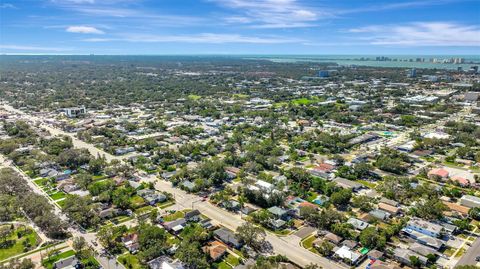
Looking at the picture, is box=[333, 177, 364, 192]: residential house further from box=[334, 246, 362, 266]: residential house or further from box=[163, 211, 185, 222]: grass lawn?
box=[163, 211, 185, 222]: grass lawn

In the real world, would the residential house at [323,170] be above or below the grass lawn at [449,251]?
above

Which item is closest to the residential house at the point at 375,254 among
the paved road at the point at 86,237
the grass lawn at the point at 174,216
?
the grass lawn at the point at 174,216

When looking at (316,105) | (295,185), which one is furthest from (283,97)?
(295,185)

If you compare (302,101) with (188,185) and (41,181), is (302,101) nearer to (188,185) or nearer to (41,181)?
(188,185)

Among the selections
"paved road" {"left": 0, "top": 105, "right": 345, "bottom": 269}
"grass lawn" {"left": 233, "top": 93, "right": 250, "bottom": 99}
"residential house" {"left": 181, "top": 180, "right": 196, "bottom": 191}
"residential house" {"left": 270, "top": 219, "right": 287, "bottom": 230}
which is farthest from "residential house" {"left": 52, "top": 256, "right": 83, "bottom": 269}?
"grass lawn" {"left": 233, "top": 93, "right": 250, "bottom": 99}

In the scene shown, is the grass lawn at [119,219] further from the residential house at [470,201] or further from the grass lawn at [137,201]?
the residential house at [470,201]

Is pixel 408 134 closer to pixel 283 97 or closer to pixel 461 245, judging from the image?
pixel 461 245
